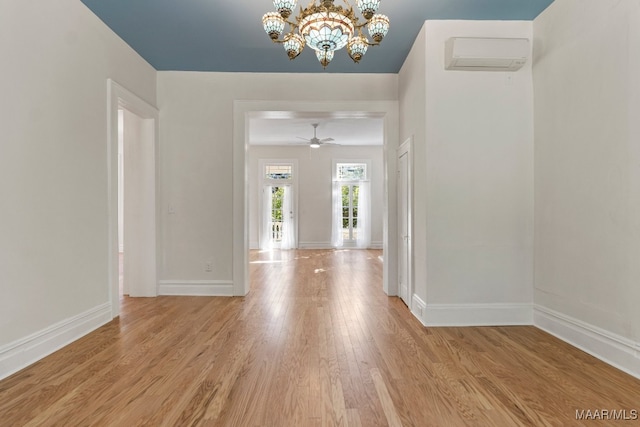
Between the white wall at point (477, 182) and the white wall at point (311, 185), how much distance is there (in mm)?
6798

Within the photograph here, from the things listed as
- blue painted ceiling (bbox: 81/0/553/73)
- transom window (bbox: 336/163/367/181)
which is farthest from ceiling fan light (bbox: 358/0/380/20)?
transom window (bbox: 336/163/367/181)

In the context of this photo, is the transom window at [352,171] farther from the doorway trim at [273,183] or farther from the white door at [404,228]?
the white door at [404,228]

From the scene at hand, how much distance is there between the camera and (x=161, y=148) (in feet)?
14.7

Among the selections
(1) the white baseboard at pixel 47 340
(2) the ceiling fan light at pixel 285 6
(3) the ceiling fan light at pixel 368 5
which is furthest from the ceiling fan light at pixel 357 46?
(1) the white baseboard at pixel 47 340

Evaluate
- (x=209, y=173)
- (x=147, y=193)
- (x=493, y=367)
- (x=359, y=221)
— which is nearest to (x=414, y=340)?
(x=493, y=367)

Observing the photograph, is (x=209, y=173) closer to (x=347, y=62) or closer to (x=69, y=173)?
(x=69, y=173)

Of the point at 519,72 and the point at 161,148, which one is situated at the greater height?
the point at 519,72

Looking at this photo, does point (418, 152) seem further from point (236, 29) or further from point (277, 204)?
point (277, 204)

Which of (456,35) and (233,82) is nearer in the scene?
(456,35)

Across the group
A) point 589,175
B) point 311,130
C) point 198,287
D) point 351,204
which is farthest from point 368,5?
point 351,204

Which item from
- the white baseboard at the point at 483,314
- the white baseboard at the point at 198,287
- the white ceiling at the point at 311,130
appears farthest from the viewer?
the white ceiling at the point at 311,130

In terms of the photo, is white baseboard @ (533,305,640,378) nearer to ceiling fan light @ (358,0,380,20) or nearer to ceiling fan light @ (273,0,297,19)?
ceiling fan light @ (358,0,380,20)

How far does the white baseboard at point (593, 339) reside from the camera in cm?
226

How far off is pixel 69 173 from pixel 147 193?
150cm
